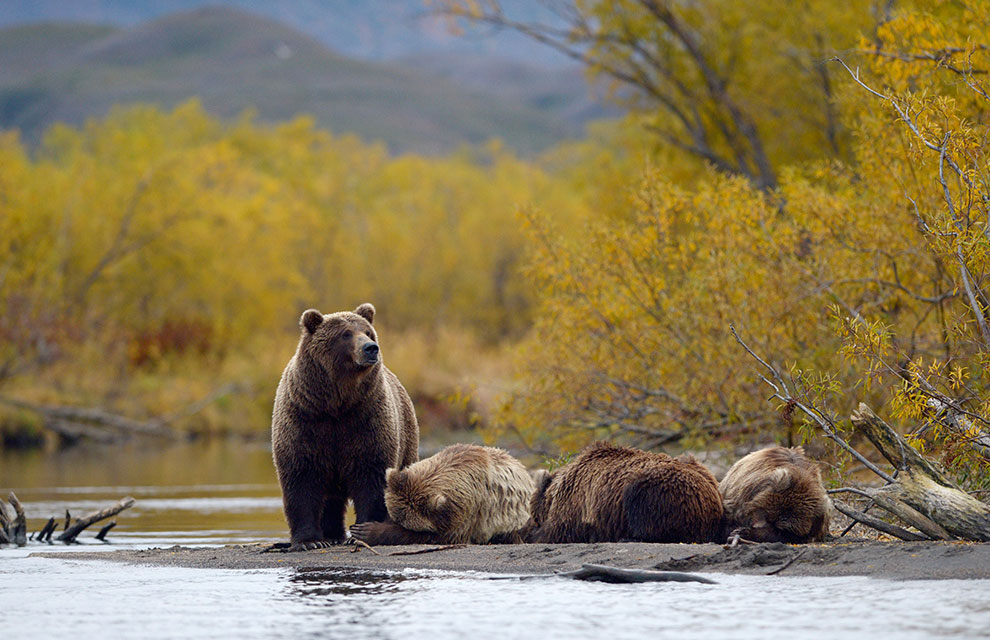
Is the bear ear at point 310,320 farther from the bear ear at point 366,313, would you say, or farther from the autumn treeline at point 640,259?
the autumn treeline at point 640,259

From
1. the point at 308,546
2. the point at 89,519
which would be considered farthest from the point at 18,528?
the point at 308,546

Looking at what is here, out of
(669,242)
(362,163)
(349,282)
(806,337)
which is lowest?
(806,337)

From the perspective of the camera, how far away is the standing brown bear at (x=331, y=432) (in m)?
10.9

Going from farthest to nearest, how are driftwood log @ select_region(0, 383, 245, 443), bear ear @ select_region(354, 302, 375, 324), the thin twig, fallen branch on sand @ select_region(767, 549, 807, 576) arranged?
driftwood log @ select_region(0, 383, 245, 443), bear ear @ select_region(354, 302, 375, 324), the thin twig, fallen branch on sand @ select_region(767, 549, 807, 576)

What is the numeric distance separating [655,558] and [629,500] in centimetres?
96

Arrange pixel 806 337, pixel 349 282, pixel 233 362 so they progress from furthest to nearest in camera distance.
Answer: pixel 349 282, pixel 233 362, pixel 806 337

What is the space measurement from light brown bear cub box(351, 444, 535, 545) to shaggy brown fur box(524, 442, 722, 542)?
0.44 metres

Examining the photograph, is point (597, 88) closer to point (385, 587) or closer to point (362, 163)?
point (385, 587)

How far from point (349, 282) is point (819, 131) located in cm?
2499

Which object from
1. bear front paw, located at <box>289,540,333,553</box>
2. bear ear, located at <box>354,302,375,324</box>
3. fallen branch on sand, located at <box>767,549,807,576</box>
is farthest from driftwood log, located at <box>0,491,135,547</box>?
fallen branch on sand, located at <box>767,549,807,576</box>

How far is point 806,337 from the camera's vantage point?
16.3 meters

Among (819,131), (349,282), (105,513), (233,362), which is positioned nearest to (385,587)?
(105,513)

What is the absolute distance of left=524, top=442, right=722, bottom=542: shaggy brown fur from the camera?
401 inches

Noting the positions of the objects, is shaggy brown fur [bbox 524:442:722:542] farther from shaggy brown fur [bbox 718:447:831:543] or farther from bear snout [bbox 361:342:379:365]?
bear snout [bbox 361:342:379:365]
